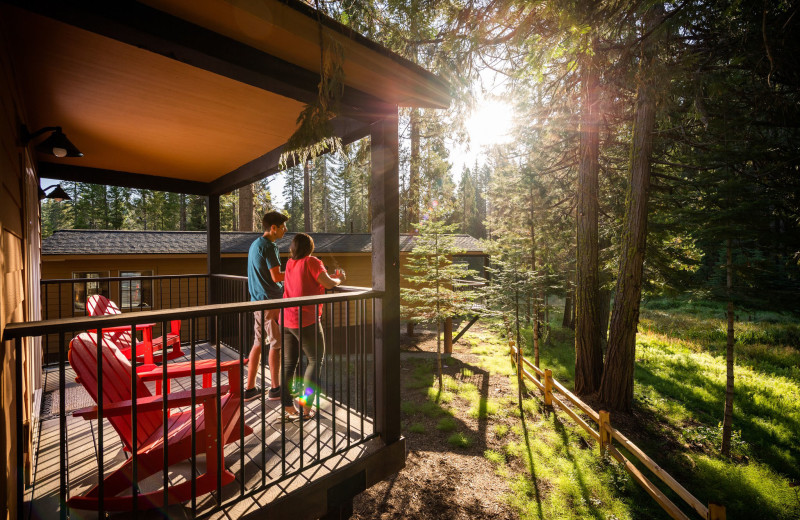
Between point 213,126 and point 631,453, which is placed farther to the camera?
point 631,453

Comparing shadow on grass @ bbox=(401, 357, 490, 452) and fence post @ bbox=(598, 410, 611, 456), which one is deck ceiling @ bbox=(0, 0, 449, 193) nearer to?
fence post @ bbox=(598, 410, 611, 456)

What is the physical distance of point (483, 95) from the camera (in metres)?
5.34

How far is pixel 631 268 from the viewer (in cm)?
751

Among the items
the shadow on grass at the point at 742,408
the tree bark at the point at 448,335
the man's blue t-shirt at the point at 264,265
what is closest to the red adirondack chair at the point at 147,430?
the man's blue t-shirt at the point at 264,265

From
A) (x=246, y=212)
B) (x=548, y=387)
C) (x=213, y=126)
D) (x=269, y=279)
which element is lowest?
(x=548, y=387)

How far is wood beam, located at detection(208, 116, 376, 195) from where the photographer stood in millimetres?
3242

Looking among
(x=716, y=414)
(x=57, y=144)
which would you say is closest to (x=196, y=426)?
(x=57, y=144)

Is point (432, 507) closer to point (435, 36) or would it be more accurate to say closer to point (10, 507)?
point (10, 507)

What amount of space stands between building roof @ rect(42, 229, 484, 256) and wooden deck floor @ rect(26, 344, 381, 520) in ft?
24.8

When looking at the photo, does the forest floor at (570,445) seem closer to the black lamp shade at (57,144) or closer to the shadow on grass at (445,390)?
the shadow on grass at (445,390)

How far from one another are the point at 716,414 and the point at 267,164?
11.4 m

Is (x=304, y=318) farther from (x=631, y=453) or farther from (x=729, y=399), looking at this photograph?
(x=729, y=399)

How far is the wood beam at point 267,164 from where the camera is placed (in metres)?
3.24

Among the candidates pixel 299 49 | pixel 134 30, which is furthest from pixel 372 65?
pixel 134 30
